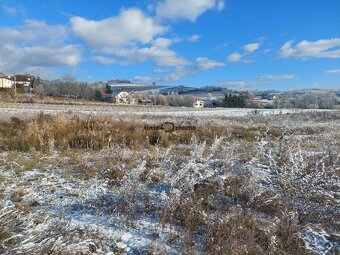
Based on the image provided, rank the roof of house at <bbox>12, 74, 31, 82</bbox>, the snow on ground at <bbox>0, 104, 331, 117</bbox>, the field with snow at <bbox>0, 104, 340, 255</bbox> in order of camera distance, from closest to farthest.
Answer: the field with snow at <bbox>0, 104, 340, 255</bbox> → the snow on ground at <bbox>0, 104, 331, 117</bbox> → the roof of house at <bbox>12, 74, 31, 82</bbox>

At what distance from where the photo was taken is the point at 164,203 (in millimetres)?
4570

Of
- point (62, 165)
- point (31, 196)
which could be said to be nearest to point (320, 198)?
point (31, 196)

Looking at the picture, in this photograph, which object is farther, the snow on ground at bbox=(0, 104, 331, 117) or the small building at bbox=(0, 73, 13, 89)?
the small building at bbox=(0, 73, 13, 89)

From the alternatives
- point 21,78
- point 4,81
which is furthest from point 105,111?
point 21,78

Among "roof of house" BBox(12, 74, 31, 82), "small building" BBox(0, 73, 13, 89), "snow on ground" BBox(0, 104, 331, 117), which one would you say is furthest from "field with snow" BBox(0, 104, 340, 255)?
"roof of house" BBox(12, 74, 31, 82)

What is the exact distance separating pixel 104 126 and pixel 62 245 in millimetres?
7826

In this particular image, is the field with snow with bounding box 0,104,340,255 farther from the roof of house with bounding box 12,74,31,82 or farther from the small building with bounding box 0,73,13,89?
the roof of house with bounding box 12,74,31,82

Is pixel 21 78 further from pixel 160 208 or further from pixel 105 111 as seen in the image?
pixel 160 208

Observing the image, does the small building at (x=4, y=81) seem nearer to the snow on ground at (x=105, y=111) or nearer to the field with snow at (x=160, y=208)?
the snow on ground at (x=105, y=111)

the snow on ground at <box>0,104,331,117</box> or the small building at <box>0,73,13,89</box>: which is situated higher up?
the small building at <box>0,73,13,89</box>

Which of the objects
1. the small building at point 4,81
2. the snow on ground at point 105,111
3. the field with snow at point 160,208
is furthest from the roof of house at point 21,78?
the field with snow at point 160,208

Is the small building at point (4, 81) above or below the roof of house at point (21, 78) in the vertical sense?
below

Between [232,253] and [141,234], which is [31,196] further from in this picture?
[232,253]

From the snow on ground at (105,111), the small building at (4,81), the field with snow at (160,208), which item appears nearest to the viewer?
the field with snow at (160,208)
